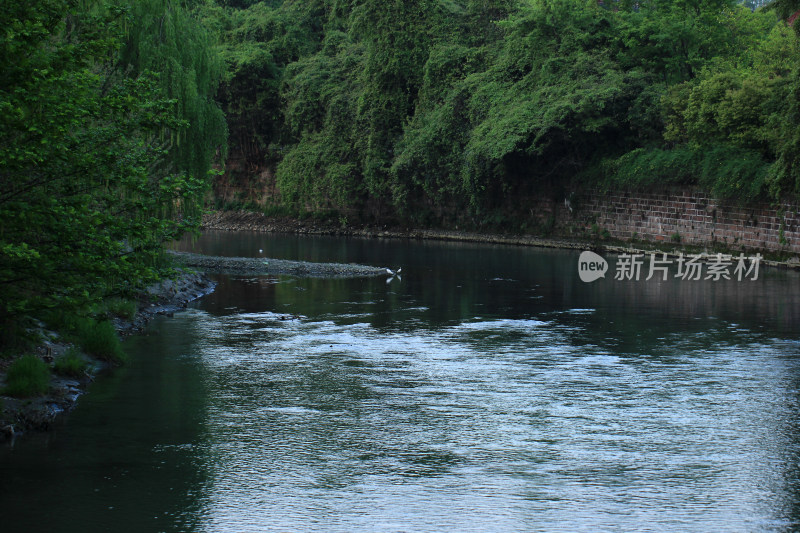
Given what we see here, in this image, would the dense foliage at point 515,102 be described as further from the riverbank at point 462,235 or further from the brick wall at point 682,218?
the riverbank at point 462,235

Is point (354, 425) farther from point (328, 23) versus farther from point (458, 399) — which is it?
point (328, 23)

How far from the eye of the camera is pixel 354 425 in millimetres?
11734

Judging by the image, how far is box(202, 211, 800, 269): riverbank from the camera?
117 feet

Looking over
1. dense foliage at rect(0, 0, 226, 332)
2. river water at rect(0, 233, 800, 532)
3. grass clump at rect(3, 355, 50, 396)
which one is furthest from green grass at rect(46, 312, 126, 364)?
dense foliage at rect(0, 0, 226, 332)

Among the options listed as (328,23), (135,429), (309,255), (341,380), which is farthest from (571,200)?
(135,429)

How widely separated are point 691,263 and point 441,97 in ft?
53.5

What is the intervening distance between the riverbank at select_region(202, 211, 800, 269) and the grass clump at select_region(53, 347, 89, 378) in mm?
24271

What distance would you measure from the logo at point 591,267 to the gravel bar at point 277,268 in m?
5.92

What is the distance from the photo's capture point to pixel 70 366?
45.1 feet

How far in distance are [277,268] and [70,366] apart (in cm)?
1687

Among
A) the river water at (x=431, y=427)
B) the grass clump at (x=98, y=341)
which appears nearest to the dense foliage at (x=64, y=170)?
the river water at (x=431, y=427)

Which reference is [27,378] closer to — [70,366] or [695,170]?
[70,366]

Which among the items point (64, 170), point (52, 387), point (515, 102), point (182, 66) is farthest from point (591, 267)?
point (64, 170)

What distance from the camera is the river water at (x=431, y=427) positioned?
28.9 ft
